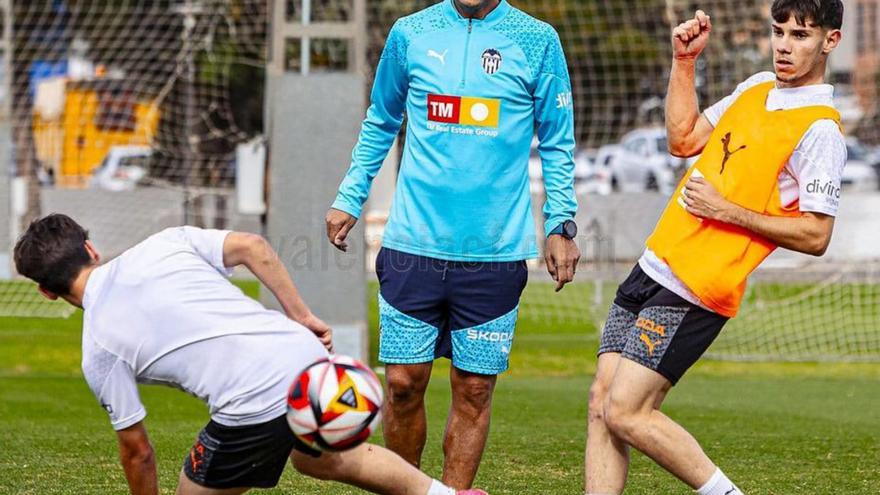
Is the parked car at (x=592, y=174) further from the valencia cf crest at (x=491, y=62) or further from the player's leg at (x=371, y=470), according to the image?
the player's leg at (x=371, y=470)

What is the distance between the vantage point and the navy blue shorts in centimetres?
575

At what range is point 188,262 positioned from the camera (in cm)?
466

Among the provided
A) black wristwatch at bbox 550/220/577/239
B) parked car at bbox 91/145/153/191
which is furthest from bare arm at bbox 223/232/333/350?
parked car at bbox 91/145/153/191

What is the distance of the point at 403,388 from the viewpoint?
581 centimetres

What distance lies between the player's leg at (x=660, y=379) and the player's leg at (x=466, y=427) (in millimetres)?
838

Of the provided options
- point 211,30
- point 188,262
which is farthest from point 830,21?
point 211,30

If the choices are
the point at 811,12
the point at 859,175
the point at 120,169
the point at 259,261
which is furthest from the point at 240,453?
the point at 859,175

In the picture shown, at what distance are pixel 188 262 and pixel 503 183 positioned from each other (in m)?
1.54

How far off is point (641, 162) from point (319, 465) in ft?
85.0

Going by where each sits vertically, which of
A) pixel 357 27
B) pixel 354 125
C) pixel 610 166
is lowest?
pixel 610 166

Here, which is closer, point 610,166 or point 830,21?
point 830,21

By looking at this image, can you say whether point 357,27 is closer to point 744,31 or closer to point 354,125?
point 354,125

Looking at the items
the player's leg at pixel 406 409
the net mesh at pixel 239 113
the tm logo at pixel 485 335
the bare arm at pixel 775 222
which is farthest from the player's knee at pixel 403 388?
the net mesh at pixel 239 113

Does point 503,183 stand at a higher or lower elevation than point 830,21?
lower
